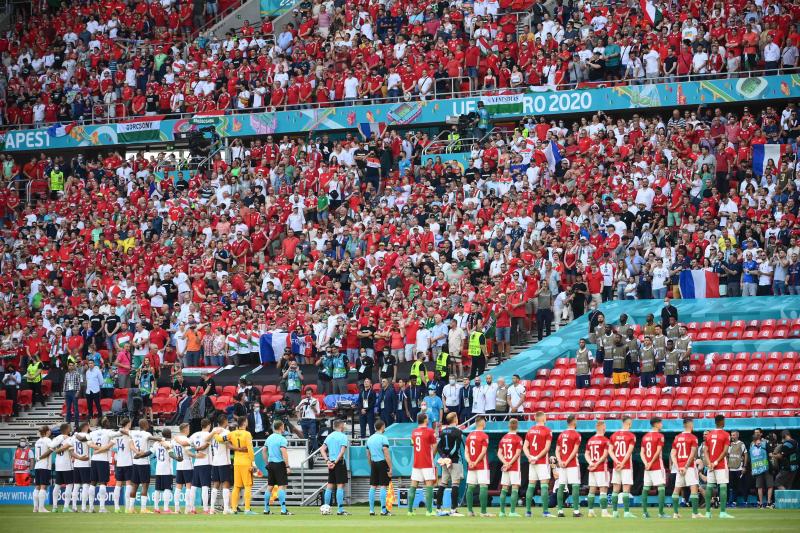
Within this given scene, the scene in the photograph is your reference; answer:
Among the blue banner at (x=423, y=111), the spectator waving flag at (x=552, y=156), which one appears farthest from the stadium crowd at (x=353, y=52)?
the spectator waving flag at (x=552, y=156)

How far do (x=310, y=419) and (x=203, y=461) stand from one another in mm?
5471

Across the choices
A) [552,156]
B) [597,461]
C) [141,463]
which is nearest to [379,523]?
[597,461]

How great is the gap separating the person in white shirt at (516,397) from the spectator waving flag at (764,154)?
949 centimetres

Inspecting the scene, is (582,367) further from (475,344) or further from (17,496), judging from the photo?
(17,496)

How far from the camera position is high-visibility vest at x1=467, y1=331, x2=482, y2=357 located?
3142 centimetres

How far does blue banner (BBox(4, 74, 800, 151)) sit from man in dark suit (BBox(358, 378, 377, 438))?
13.1 meters

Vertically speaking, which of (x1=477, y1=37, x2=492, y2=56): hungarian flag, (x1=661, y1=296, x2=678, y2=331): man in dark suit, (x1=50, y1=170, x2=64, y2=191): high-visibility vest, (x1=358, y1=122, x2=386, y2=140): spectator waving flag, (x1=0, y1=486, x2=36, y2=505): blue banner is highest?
(x1=477, y1=37, x2=492, y2=56): hungarian flag

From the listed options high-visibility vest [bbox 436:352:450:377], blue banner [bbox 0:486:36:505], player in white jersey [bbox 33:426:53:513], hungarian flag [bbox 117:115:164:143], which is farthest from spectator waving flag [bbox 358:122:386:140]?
player in white jersey [bbox 33:426:53:513]

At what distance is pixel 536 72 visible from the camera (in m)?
40.9

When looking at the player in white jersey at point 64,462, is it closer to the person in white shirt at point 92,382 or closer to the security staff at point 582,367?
the person in white shirt at point 92,382

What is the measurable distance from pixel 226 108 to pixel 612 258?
689 inches

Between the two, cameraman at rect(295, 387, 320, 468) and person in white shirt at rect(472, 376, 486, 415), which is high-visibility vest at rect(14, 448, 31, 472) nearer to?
cameraman at rect(295, 387, 320, 468)

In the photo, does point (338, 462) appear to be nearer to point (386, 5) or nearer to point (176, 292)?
point (176, 292)

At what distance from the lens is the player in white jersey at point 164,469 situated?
26.2 metres
